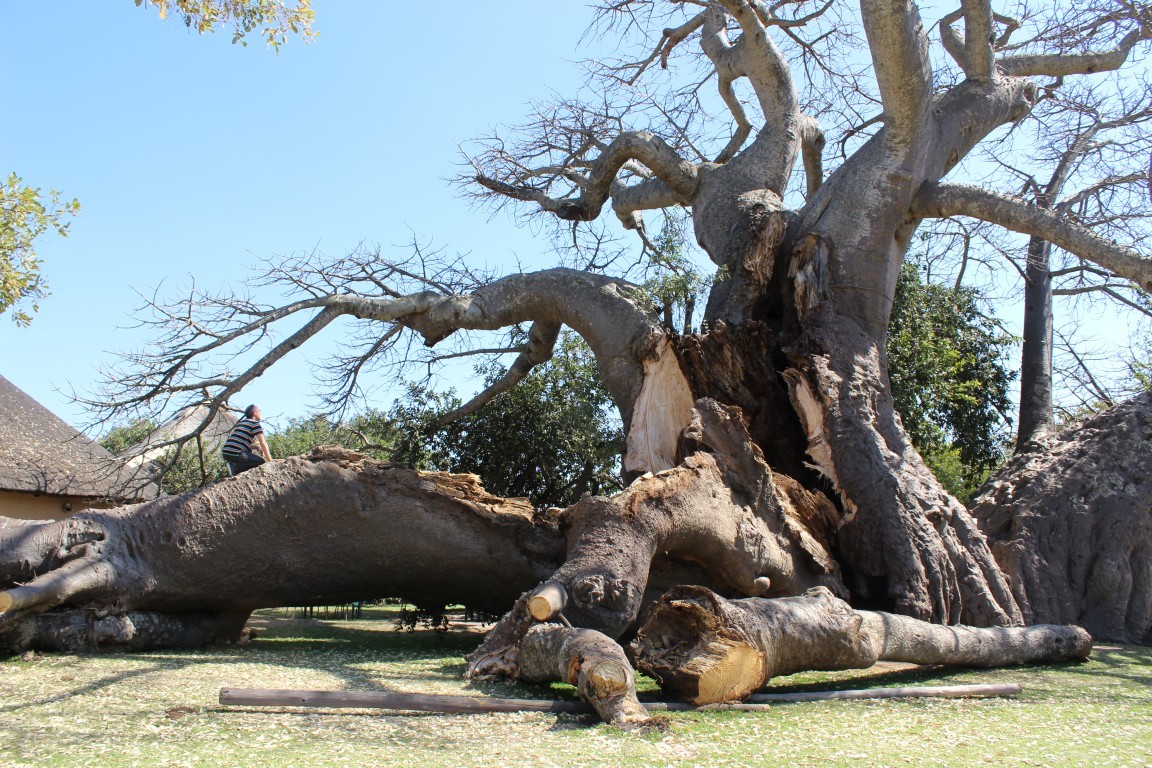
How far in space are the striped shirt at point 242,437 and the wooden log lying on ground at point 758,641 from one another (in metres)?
4.53

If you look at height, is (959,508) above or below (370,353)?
below

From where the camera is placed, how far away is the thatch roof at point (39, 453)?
45.1 feet

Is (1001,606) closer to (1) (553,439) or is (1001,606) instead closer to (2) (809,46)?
(1) (553,439)

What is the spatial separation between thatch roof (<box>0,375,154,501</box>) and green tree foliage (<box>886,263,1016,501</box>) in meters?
11.3

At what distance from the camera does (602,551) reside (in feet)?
18.5

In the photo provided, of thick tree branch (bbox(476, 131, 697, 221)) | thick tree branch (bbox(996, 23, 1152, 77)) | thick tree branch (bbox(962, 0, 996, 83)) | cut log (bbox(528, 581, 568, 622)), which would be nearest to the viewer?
cut log (bbox(528, 581, 568, 622))

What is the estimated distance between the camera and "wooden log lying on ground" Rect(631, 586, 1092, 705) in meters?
4.36

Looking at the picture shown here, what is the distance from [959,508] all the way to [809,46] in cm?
760

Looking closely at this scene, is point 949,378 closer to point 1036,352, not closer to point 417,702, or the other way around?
point 1036,352

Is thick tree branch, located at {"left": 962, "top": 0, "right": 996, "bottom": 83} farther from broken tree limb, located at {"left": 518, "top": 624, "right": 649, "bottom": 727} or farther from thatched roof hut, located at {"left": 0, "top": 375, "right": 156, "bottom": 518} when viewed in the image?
thatched roof hut, located at {"left": 0, "top": 375, "right": 156, "bottom": 518}

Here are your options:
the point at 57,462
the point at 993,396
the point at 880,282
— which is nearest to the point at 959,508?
the point at 880,282

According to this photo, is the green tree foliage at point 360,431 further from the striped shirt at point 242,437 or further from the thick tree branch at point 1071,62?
the thick tree branch at point 1071,62

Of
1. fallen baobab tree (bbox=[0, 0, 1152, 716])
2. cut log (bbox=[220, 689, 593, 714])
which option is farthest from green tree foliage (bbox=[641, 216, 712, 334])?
cut log (bbox=[220, 689, 593, 714])

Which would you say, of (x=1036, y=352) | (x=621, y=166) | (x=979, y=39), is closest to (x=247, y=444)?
(x=621, y=166)
